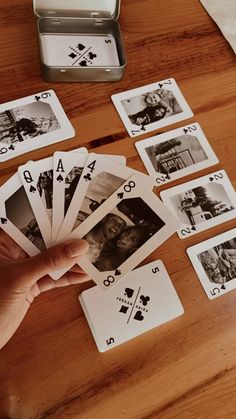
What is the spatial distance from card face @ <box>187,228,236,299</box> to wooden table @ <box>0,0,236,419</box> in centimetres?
2

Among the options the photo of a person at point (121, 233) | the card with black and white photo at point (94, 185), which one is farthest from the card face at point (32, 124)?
the photo of a person at point (121, 233)

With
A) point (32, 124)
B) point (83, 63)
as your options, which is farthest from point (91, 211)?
point (83, 63)

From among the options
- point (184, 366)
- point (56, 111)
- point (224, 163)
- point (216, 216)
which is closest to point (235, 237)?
point (216, 216)

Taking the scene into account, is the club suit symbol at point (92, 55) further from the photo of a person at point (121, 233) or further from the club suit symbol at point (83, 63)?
the photo of a person at point (121, 233)

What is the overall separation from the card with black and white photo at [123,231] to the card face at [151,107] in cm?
16

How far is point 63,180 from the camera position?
103 cm

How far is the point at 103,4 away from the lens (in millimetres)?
1182

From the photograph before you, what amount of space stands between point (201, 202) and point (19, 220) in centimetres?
39

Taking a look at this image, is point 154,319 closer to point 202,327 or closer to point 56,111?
point 202,327

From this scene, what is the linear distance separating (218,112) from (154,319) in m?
0.53

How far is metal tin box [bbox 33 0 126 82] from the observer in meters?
1.15

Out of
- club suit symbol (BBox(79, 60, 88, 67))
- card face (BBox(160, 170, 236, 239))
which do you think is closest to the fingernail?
card face (BBox(160, 170, 236, 239))

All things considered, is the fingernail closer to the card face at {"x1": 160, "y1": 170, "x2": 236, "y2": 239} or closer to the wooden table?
the wooden table

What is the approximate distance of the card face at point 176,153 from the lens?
1.10 m
